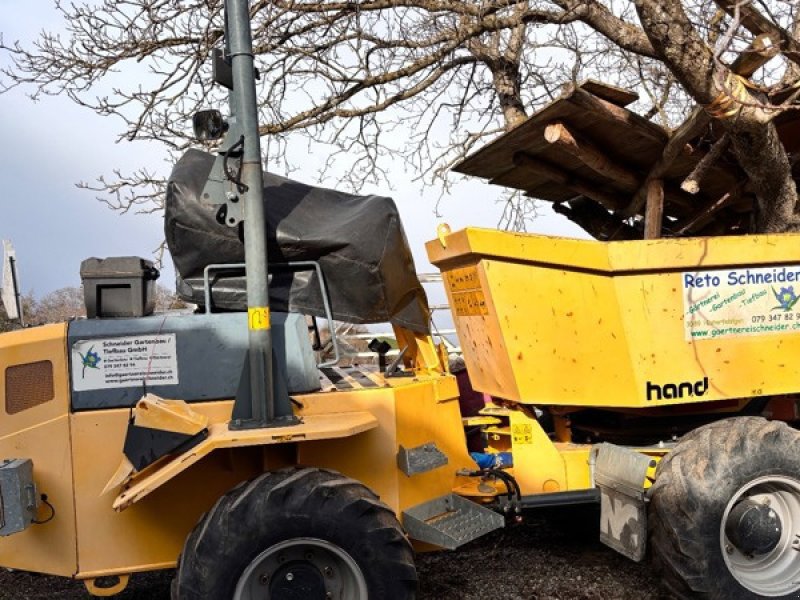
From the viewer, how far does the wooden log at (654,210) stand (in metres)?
6.31

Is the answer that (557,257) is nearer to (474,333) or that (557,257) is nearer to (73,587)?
(474,333)

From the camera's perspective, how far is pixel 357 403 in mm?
4137

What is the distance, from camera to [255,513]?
3.53 m

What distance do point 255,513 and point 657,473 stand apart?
87.8 inches

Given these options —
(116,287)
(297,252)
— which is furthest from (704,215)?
(116,287)

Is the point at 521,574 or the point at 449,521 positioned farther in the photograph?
the point at 521,574

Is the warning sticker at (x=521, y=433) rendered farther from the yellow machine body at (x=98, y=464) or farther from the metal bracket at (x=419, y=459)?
the yellow machine body at (x=98, y=464)

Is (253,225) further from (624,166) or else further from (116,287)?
(624,166)

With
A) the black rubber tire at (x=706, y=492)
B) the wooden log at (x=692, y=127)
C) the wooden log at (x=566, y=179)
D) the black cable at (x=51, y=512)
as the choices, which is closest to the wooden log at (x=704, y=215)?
the wooden log at (x=692, y=127)

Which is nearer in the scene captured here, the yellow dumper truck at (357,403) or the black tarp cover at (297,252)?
the yellow dumper truck at (357,403)

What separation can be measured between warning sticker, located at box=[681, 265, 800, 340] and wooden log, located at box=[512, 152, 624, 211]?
2.39m

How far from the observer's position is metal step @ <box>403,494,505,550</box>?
4027 mm

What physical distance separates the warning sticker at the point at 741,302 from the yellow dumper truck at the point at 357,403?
0.04 feet

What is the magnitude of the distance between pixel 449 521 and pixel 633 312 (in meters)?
1.58
